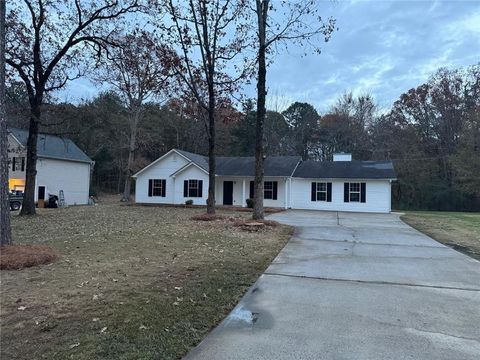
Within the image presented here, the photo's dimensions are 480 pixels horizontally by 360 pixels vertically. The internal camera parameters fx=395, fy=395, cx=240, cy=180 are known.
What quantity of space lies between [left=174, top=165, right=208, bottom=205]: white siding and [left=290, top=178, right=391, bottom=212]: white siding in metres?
6.35

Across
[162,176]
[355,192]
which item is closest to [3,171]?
[162,176]

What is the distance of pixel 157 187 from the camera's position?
29984mm

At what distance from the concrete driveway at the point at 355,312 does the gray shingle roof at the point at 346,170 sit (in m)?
18.8

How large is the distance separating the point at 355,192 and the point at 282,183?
5094mm

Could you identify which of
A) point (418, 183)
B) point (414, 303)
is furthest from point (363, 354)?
point (418, 183)

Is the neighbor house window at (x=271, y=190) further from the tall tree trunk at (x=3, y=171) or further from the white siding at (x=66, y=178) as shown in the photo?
the tall tree trunk at (x=3, y=171)

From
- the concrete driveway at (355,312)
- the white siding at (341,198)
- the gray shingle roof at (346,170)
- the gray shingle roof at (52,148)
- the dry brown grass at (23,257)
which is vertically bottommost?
the concrete driveway at (355,312)

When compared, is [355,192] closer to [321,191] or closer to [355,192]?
[355,192]

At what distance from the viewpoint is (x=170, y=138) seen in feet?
162

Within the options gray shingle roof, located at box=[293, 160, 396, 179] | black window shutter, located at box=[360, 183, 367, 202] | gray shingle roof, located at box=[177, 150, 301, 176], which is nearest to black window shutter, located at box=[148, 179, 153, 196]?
gray shingle roof, located at box=[177, 150, 301, 176]

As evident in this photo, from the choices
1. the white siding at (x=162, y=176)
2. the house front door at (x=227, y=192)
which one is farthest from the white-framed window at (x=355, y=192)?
the white siding at (x=162, y=176)

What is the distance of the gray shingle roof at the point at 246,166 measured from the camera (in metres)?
28.7

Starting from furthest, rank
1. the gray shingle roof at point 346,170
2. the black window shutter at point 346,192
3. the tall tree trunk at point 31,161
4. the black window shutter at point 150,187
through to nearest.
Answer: the black window shutter at point 150,187 → the black window shutter at point 346,192 → the gray shingle roof at point 346,170 → the tall tree trunk at point 31,161

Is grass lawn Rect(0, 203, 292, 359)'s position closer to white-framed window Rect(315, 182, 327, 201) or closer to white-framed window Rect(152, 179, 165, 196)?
white-framed window Rect(315, 182, 327, 201)
